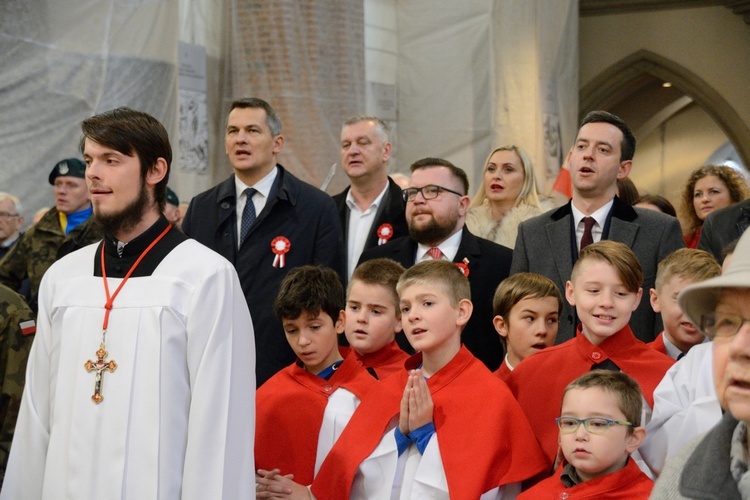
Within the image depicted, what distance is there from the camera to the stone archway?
17.1 metres

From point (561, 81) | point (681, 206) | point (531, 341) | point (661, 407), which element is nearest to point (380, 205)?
point (531, 341)

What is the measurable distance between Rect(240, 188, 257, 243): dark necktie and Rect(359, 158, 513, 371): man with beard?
2.15ft

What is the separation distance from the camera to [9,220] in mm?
7914

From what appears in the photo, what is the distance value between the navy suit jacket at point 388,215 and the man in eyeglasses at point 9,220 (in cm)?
271

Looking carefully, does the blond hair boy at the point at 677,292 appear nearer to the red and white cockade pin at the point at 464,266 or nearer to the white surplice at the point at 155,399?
the red and white cockade pin at the point at 464,266

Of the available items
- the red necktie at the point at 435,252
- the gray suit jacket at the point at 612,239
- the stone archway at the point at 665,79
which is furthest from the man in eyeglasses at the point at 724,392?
the stone archway at the point at 665,79

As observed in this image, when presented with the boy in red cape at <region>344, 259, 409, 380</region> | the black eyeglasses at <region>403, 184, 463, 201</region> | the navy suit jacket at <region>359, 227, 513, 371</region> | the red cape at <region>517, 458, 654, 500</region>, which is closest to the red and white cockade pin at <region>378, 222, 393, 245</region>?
the navy suit jacket at <region>359, 227, 513, 371</region>

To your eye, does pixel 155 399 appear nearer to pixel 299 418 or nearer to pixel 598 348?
pixel 299 418

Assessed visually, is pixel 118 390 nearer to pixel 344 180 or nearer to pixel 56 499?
pixel 56 499

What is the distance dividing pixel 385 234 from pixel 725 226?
69.8 inches

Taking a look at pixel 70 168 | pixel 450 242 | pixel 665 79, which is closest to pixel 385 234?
pixel 450 242

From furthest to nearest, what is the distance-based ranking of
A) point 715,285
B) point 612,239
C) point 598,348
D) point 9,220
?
point 9,220 → point 612,239 → point 598,348 → point 715,285

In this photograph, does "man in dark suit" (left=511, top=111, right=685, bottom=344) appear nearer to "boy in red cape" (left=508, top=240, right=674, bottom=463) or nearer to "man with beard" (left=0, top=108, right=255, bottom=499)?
"boy in red cape" (left=508, top=240, right=674, bottom=463)

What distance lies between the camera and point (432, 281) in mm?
4234
